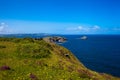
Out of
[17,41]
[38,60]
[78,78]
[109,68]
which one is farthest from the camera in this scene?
[109,68]

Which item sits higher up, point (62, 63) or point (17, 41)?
point (17, 41)

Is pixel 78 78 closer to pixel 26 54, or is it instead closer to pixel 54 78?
pixel 54 78

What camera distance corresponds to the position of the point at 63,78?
934 inches

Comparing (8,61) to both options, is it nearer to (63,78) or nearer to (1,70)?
(1,70)

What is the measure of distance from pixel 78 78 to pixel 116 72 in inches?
2692

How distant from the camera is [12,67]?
26.6 metres

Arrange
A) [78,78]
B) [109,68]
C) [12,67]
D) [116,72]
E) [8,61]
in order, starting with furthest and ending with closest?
[109,68] < [116,72] < [8,61] < [12,67] < [78,78]

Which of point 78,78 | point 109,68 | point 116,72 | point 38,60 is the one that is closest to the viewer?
point 78,78

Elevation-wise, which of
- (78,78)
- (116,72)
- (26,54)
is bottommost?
(116,72)

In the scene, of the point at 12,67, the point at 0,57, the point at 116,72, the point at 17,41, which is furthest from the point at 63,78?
the point at 116,72

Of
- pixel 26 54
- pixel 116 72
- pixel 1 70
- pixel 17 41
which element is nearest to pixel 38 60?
pixel 26 54

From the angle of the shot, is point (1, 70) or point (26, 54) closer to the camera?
point (1, 70)

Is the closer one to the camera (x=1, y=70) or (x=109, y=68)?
(x=1, y=70)

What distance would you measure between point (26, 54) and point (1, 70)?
7944mm
